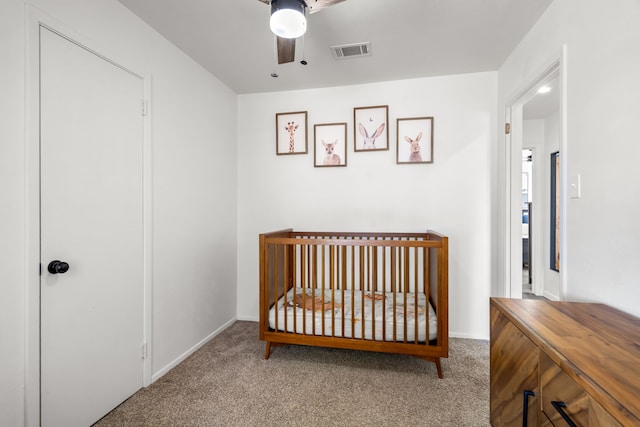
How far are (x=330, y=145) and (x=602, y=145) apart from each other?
2.00 metres

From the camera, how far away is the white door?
1324mm

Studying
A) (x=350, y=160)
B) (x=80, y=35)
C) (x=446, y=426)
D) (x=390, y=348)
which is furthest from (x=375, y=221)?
(x=80, y=35)

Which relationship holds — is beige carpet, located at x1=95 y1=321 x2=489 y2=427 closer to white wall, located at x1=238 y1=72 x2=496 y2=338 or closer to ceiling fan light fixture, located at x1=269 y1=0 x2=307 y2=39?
white wall, located at x1=238 y1=72 x2=496 y2=338

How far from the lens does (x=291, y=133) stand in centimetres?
290

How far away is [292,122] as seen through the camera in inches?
114

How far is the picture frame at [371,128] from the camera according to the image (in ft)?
8.85

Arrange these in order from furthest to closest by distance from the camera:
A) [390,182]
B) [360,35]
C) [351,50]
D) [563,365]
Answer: [390,182] < [351,50] < [360,35] < [563,365]

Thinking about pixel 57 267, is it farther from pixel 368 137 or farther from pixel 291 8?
pixel 368 137

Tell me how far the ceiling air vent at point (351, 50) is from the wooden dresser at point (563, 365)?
1910 mm

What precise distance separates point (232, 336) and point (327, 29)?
2.65 metres

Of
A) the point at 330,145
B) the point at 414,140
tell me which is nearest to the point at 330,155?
the point at 330,145

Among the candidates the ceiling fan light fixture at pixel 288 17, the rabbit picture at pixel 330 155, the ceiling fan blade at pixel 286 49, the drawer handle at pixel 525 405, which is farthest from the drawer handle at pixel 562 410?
the rabbit picture at pixel 330 155

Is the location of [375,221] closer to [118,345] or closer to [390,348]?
[390,348]

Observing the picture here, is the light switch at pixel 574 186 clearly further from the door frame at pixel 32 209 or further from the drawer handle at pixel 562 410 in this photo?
the door frame at pixel 32 209
